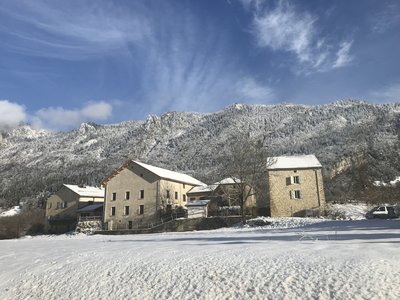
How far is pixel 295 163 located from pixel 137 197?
24.2m

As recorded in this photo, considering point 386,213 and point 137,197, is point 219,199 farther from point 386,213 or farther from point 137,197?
point 386,213

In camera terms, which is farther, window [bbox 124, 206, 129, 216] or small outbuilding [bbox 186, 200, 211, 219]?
window [bbox 124, 206, 129, 216]

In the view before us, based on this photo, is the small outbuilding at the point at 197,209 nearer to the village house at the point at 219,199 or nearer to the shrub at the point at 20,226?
the village house at the point at 219,199

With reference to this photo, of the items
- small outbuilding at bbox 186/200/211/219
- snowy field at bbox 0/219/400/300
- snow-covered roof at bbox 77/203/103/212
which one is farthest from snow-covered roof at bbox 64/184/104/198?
snowy field at bbox 0/219/400/300

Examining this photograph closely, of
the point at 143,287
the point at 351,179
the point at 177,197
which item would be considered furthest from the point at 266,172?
the point at 351,179

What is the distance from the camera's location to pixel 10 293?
11242mm

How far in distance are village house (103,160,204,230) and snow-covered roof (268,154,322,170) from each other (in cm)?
1506

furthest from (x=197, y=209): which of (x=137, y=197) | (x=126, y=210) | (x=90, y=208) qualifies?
(x=90, y=208)

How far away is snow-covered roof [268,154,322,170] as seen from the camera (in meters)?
50.6

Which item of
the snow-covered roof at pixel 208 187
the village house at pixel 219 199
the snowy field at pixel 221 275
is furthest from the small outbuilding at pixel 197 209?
the snowy field at pixel 221 275

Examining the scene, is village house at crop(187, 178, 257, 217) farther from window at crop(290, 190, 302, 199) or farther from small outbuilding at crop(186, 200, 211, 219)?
window at crop(290, 190, 302, 199)

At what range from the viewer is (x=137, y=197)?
53.7 metres

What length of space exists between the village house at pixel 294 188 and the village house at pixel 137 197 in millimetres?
13583

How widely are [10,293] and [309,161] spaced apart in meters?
47.0
